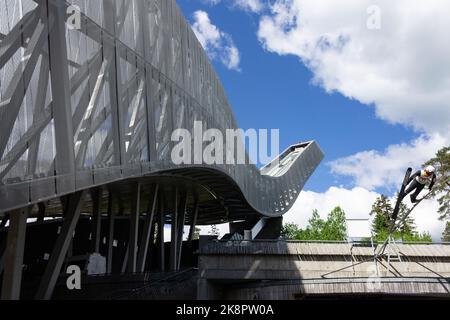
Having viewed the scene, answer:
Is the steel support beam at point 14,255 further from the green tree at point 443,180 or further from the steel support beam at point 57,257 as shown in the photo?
the green tree at point 443,180

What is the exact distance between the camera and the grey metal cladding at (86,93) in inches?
537

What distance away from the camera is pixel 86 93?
17625 millimetres

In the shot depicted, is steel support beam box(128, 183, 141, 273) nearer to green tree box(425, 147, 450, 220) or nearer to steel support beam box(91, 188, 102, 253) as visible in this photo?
steel support beam box(91, 188, 102, 253)

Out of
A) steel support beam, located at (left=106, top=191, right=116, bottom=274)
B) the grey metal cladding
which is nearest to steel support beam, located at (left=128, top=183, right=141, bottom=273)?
steel support beam, located at (left=106, top=191, right=116, bottom=274)

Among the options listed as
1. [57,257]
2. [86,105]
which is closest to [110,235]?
[57,257]

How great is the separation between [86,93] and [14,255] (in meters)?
5.37

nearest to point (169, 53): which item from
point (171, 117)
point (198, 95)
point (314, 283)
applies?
point (171, 117)

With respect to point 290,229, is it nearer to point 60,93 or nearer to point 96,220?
point 96,220

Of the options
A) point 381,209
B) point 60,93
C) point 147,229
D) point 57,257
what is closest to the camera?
point 60,93

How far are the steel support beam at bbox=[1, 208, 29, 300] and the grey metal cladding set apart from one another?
4.67ft

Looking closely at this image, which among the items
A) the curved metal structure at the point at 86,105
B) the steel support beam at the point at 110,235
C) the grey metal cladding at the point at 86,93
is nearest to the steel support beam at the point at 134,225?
the curved metal structure at the point at 86,105

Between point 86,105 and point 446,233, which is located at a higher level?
point 86,105

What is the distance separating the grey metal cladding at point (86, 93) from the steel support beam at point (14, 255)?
4.67ft
